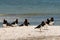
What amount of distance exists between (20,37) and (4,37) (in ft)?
2.15

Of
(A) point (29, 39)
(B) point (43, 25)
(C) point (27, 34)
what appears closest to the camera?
(A) point (29, 39)

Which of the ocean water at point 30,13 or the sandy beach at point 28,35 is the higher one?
the ocean water at point 30,13

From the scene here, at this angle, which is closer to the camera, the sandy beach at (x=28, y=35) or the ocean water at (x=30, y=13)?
the sandy beach at (x=28, y=35)

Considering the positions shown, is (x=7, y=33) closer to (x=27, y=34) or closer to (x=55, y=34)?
(x=27, y=34)

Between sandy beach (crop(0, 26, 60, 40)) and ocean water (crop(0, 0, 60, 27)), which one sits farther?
ocean water (crop(0, 0, 60, 27))

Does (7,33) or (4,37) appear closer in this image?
(4,37)

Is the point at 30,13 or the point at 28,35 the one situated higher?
the point at 30,13

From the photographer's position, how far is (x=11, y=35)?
13.3 metres

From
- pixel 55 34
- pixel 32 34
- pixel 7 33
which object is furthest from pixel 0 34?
pixel 55 34

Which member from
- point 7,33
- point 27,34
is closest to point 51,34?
point 27,34

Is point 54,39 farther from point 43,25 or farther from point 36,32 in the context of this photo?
point 43,25

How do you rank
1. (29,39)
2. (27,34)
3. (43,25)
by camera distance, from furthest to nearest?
(43,25) < (27,34) < (29,39)

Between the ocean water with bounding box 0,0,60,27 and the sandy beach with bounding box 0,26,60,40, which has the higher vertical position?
the ocean water with bounding box 0,0,60,27

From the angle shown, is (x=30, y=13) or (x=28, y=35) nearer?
(x=28, y=35)
